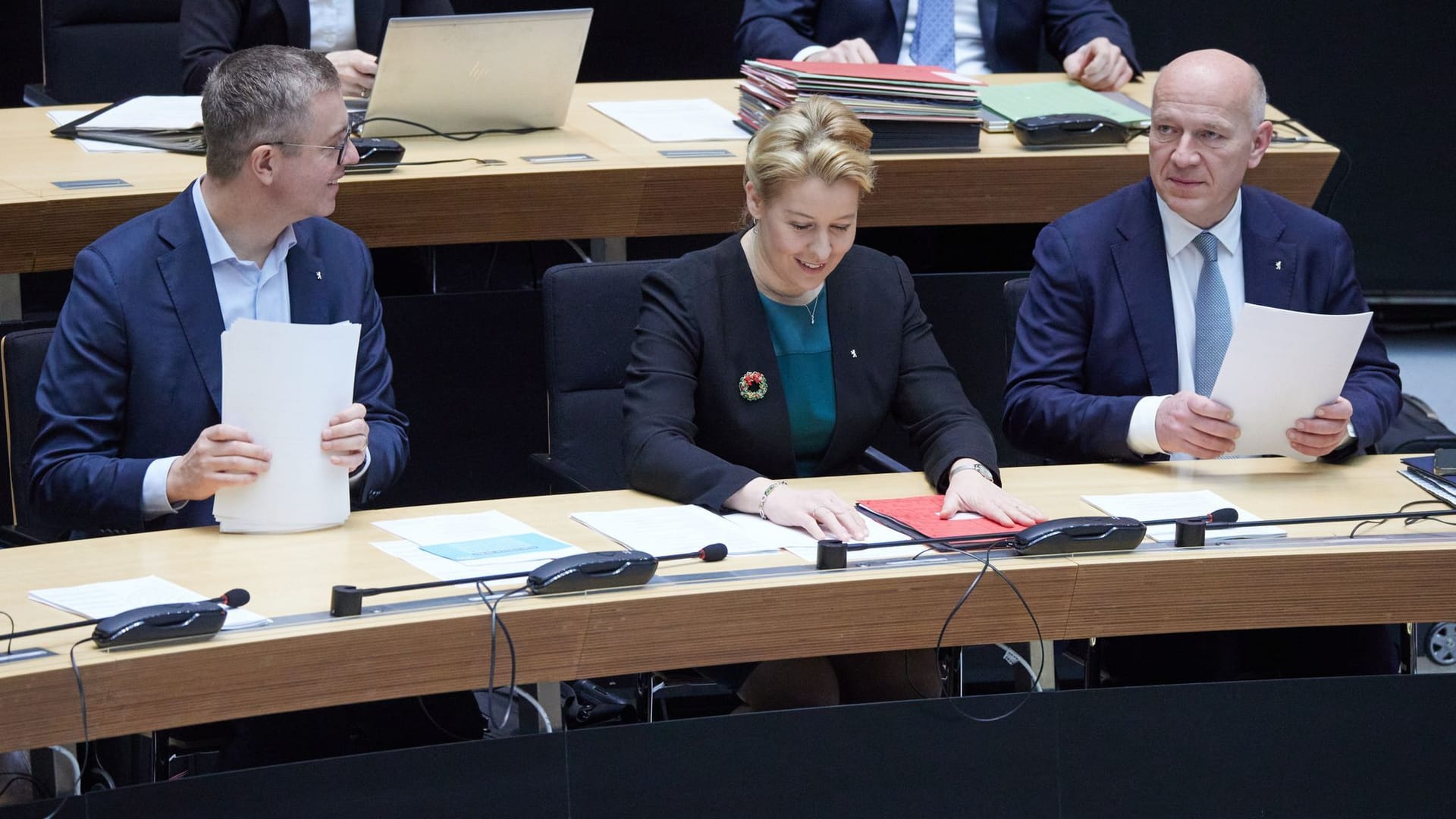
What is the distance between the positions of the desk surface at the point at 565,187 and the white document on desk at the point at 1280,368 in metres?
1.05

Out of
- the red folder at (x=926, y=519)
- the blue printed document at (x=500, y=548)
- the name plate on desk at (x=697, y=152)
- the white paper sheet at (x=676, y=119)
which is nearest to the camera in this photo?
the blue printed document at (x=500, y=548)

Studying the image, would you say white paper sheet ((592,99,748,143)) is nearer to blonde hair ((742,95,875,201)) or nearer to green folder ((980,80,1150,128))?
green folder ((980,80,1150,128))

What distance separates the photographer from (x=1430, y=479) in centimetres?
260

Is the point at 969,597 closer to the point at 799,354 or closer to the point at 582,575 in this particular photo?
the point at 582,575

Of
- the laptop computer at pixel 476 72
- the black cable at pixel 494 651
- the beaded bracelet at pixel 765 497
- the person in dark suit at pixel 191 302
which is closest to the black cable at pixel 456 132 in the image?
the laptop computer at pixel 476 72

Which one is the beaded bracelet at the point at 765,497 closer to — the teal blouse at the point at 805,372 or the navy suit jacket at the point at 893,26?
the teal blouse at the point at 805,372

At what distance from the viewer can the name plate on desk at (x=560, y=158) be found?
3416mm

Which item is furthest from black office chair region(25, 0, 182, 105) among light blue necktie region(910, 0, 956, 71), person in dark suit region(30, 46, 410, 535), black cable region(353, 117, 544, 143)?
person in dark suit region(30, 46, 410, 535)

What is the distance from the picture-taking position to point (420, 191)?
326 centimetres

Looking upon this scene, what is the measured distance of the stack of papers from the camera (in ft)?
7.12

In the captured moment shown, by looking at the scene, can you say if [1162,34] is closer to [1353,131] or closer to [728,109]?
[1353,131]

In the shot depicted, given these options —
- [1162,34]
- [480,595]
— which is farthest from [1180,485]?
[1162,34]

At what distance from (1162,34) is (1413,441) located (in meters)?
2.27

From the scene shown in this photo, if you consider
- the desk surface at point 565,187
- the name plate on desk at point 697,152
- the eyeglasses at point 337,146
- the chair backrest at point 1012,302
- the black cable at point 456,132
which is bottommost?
the chair backrest at point 1012,302
